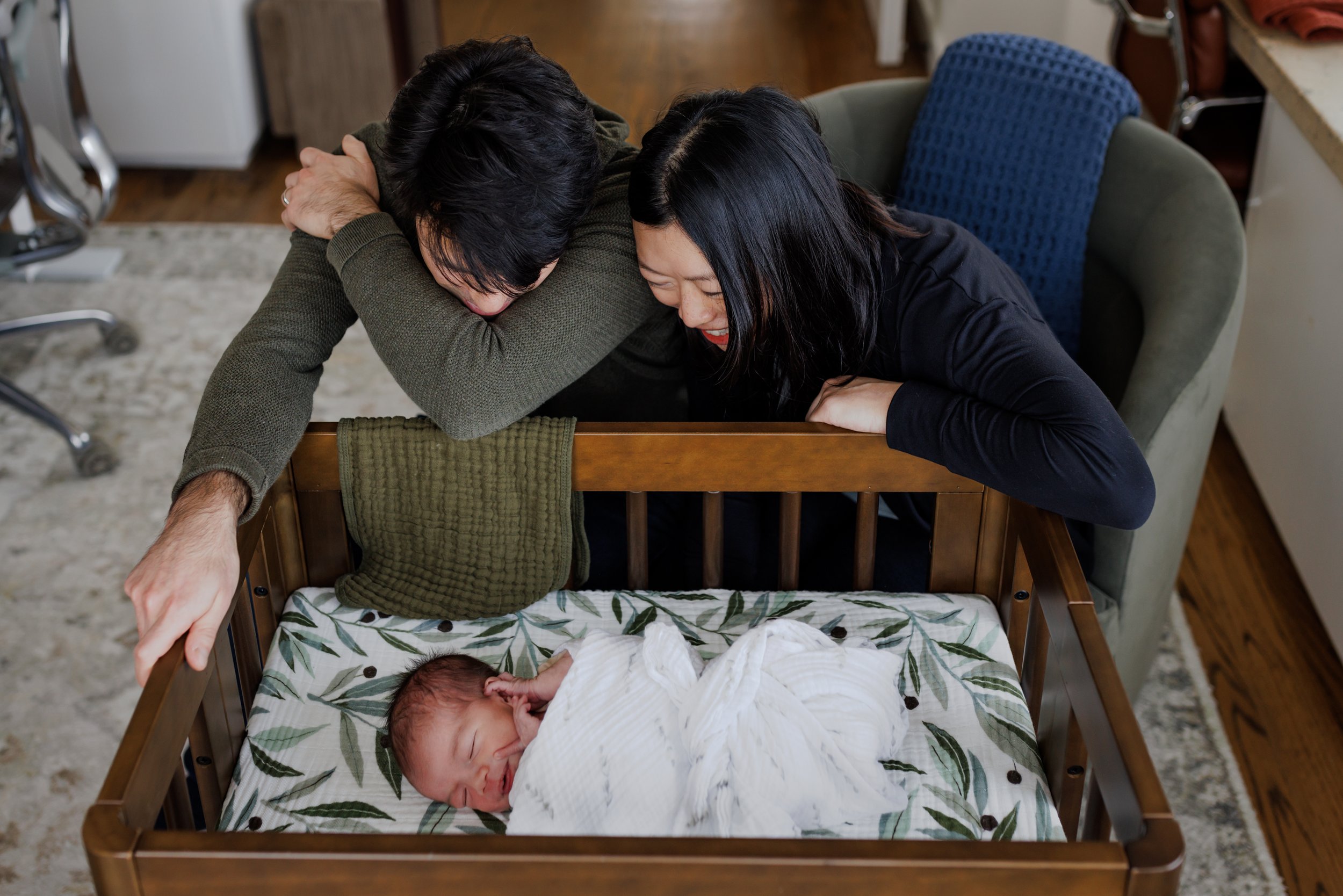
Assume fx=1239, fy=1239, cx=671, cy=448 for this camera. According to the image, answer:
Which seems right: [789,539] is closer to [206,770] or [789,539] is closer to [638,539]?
[638,539]

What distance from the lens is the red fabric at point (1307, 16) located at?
212 cm

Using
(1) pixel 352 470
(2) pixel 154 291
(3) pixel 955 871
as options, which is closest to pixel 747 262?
(1) pixel 352 470

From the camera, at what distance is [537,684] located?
47.2 inches

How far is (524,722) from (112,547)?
1329mm

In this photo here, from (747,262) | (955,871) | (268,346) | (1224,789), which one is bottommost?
(1224,789)

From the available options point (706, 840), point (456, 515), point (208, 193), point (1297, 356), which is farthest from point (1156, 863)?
point (208, 193)

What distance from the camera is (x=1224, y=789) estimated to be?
5.53ft

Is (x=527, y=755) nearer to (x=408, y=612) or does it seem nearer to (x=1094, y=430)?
(x=408, y=612)

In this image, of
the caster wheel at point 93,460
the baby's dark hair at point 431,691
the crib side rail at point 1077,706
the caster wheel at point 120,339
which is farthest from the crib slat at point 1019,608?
Answer: the caster wheel at point 120,339

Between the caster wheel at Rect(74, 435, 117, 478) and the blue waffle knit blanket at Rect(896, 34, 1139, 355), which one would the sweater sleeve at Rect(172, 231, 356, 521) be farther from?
the caster wheel at Rect(74, 435, 117, 478)

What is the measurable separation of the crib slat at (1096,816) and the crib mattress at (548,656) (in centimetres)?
7

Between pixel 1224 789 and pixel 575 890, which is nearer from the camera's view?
pixel 575 890

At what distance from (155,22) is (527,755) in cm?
278

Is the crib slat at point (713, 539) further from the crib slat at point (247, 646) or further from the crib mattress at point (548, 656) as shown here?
the crib slat at point (247, 646)
